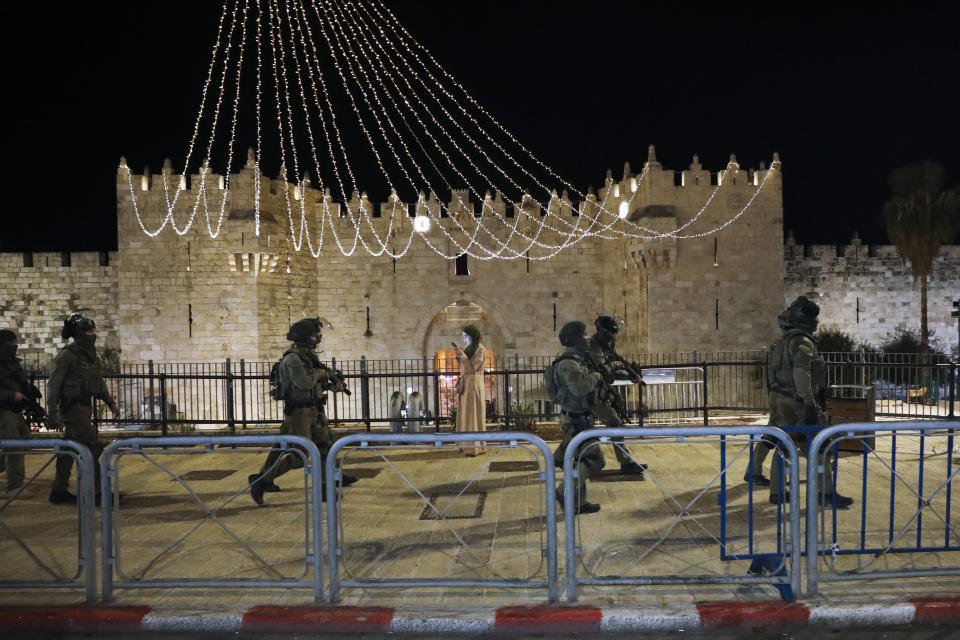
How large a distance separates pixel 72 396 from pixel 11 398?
0.76 metres

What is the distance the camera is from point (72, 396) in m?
6.62

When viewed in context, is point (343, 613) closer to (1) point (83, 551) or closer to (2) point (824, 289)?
(1) point (83, 551)

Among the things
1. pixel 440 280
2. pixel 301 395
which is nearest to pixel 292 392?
pixel 301 395

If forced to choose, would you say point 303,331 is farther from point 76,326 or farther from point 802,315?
point 802,315

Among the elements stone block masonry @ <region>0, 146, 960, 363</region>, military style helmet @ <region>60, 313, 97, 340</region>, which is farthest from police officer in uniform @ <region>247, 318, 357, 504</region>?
stone block masonry @ <region>0, 146, 960, 363</region>

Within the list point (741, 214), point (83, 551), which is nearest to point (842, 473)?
point (83, 551)

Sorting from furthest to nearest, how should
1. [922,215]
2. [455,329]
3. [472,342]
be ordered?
1. [455,329]
2. [922,215]
3. [472,342]

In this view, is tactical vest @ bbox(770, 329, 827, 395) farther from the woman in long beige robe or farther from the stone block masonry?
the stone block masonry

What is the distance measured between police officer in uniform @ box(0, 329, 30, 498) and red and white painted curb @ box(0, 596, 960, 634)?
3575mm

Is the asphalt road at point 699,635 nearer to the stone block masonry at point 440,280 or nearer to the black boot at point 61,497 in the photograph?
the black boot at point 61,497

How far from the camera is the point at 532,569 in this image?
4.55m

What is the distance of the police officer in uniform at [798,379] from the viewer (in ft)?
19.3

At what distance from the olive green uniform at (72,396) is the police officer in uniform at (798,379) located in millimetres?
6408

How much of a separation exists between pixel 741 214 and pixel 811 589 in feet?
50.9
